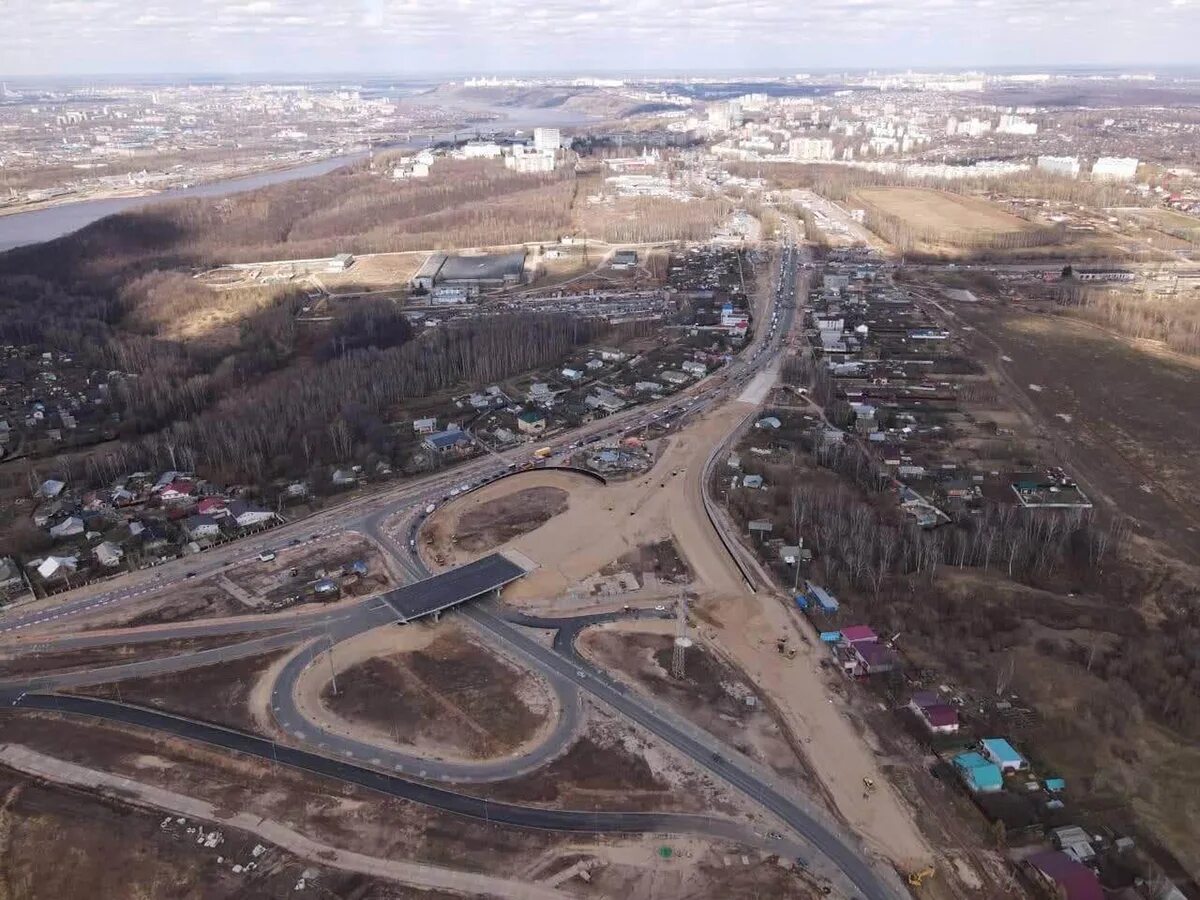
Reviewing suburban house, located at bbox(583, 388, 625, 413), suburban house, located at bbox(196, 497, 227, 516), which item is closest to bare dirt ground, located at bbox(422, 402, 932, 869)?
suburban house, located at bbox(583, 388, 625, 413)

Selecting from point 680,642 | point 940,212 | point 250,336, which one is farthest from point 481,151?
point 680,642

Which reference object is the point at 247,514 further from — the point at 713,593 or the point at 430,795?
the point at 713,593

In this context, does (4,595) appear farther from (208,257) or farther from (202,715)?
(208,257)

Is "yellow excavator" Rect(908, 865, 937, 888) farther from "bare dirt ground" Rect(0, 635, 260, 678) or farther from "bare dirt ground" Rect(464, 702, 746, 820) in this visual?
"bare dirt ground" Rect(0, 635, 260, 678)

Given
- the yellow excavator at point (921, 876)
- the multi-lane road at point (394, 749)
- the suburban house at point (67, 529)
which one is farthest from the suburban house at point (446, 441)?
the yellow excavator at point (921, 876)

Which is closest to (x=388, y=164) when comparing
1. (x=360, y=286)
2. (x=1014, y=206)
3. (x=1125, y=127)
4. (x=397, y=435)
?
(x=360, y=286)
